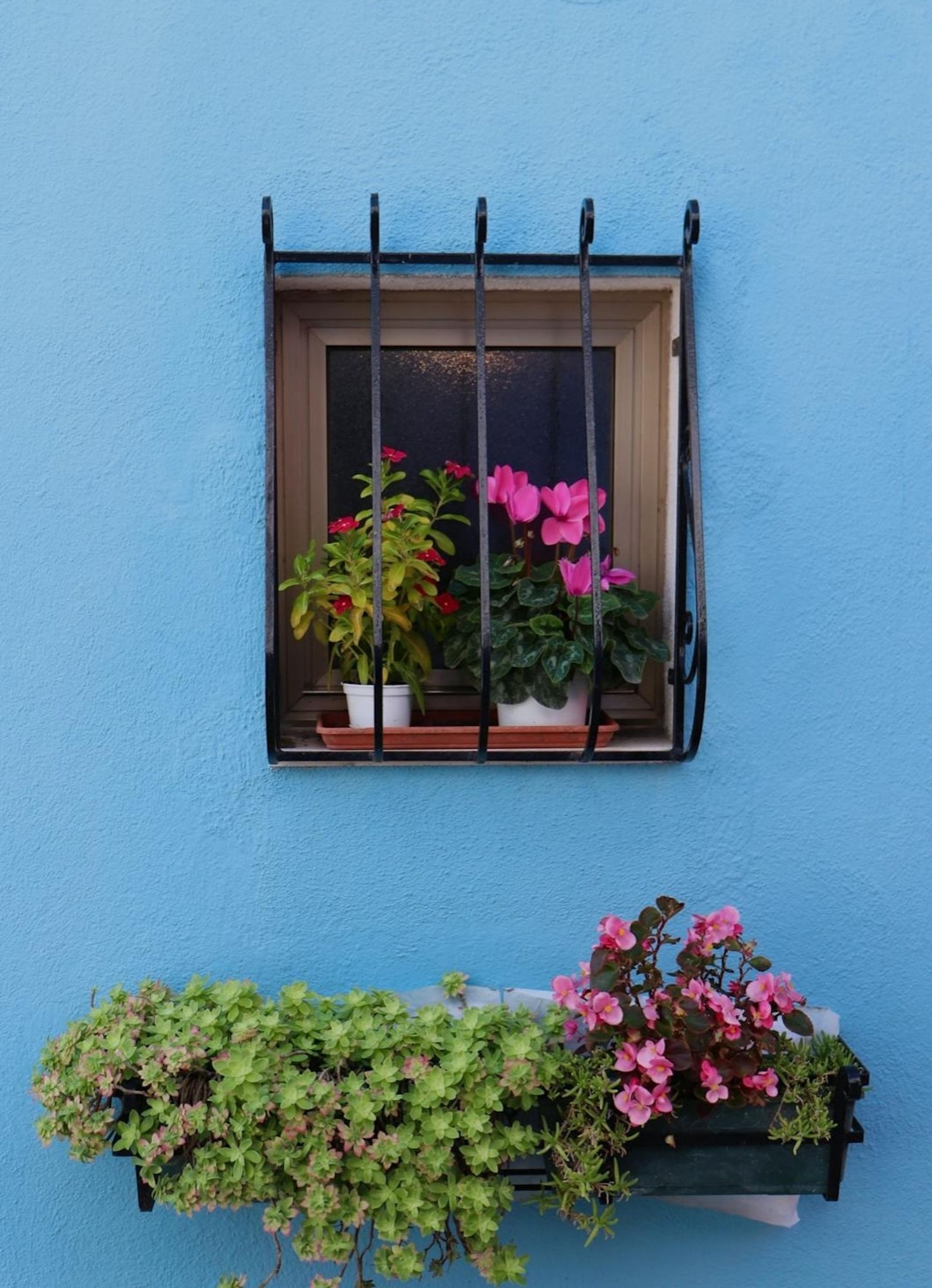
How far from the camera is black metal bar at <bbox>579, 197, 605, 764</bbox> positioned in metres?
1.84

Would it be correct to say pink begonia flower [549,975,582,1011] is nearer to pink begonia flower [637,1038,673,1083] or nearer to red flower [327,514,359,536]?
pink begonia flower [637,1038,673,1083]

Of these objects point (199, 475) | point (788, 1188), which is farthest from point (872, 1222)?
point (199, 475)

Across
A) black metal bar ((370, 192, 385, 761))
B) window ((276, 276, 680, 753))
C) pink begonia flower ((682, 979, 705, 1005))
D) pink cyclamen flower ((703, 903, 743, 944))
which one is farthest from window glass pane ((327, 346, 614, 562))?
pink begonia flower ((682, 979, 705, 1005))

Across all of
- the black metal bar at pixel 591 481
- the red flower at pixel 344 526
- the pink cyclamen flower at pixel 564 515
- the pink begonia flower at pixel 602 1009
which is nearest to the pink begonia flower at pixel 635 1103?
the pink begonia flower at pixel 602 1009

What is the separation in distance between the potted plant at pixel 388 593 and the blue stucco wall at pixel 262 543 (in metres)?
0.11

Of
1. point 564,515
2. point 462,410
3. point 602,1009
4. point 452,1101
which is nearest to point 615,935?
point 602,1009

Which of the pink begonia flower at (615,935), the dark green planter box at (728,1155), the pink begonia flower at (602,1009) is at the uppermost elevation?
the pink begonia flower at (615,935)

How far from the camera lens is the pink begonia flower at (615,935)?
5.84 feet

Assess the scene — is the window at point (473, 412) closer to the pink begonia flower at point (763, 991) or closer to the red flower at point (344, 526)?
the red flower at point (344, 526)

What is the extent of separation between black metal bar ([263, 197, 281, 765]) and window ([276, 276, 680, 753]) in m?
0.18

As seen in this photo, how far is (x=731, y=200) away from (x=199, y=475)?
105 cm

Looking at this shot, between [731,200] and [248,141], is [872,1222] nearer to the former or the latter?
[731,200]

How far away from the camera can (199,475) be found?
1.93 meters

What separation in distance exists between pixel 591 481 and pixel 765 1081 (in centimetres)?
101
